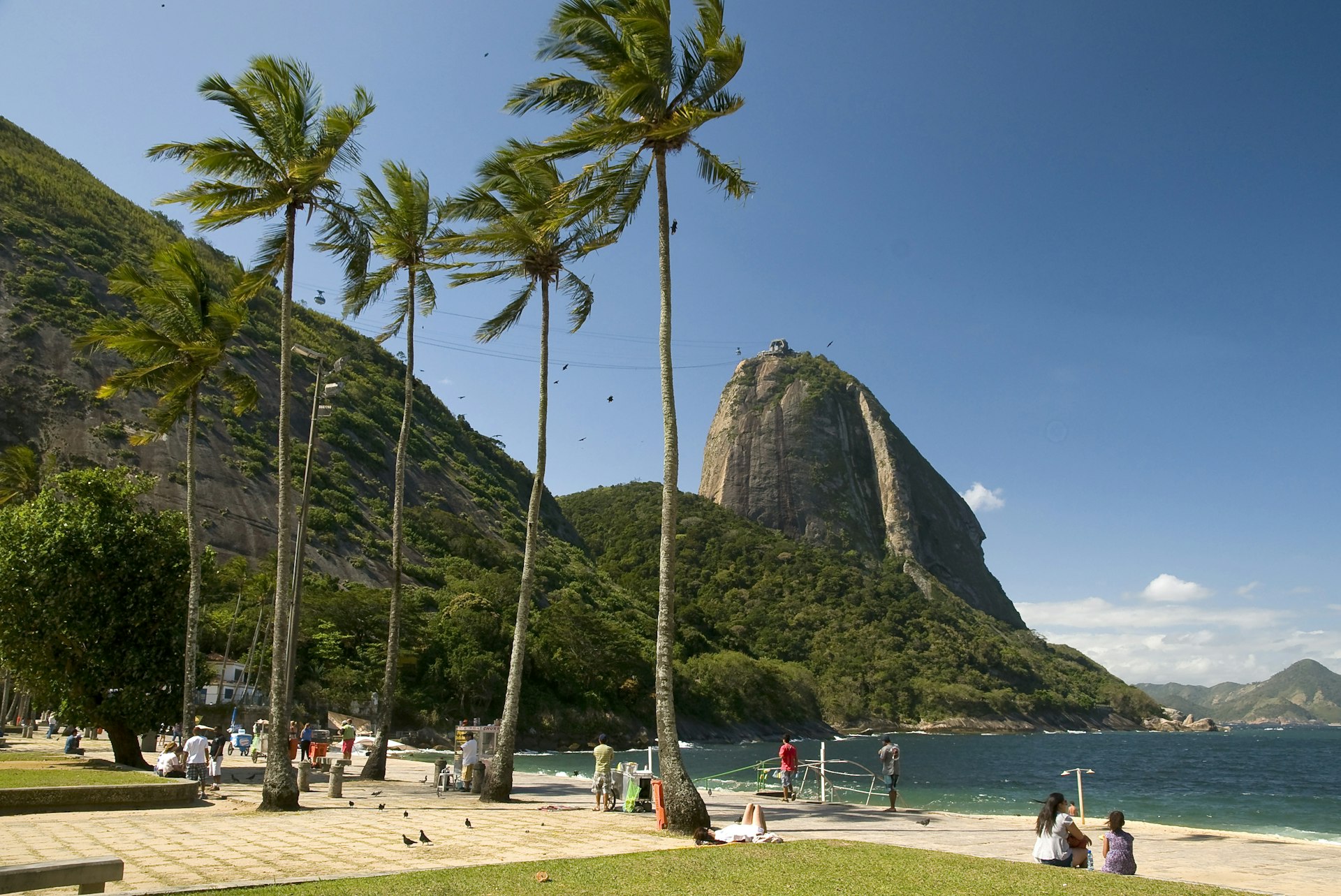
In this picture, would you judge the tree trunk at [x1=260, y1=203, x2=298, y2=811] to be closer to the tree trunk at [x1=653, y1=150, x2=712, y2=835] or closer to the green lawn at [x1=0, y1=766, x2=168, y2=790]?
the green lawn at [x1=0, y1=766, x2=168, y2=790]

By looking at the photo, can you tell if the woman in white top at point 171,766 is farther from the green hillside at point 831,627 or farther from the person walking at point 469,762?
the green hillside at point 831,627

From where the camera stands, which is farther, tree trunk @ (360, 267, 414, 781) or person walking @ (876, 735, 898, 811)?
tree trunk @ (360, 267, 414, 781)

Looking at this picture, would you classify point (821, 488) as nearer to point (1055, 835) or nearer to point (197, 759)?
point (197, 759)

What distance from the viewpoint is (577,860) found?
917cm

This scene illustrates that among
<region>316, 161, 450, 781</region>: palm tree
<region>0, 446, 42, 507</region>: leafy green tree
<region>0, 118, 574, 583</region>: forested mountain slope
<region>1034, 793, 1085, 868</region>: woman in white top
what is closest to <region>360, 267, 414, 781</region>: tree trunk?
<region>316, 161, 450, 781</region>: palm tree

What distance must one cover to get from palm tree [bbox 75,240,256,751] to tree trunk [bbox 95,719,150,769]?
1.21m

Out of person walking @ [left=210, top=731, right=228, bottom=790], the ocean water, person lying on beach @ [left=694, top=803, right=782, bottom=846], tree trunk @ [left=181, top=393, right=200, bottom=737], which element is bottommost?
the ocean water

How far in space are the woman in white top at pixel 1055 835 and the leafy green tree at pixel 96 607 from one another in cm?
1916

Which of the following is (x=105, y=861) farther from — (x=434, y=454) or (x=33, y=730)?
(x=434, y=454)

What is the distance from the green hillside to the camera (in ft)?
359

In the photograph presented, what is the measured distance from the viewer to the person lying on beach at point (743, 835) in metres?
10.8

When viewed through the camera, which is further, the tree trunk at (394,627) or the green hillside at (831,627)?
the green hillside at (831,627)

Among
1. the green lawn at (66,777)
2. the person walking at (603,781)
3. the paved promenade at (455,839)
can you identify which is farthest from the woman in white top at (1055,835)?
the green lawn at (66,777)

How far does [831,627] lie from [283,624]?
114639 millimetres
